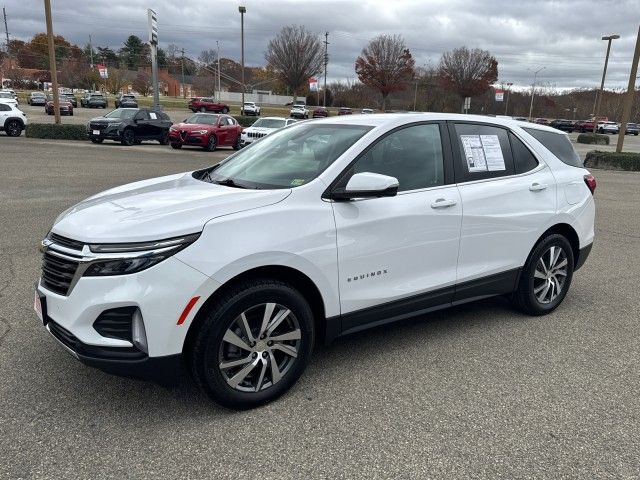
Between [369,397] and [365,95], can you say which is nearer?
[369,397]

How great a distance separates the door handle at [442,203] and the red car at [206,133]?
1907cm

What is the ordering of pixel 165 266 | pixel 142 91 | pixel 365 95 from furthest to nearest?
pixel 142 91 → pixel 365 95 → pixel 165 266

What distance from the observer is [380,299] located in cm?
357

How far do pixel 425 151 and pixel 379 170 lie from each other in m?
0.50

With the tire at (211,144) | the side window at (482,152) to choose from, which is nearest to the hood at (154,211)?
the side window at (482,152)

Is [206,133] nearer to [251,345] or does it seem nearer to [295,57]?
[251,345]

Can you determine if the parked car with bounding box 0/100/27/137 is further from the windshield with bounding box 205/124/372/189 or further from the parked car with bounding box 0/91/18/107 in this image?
the windshield with bounding box 205/124/372/189

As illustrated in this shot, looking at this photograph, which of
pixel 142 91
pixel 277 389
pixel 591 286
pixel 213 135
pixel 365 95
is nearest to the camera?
pixel 277 389

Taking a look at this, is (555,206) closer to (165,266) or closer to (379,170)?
(379,170)

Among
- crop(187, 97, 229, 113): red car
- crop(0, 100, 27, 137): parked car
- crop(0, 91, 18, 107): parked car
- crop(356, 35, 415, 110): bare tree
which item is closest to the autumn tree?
crop(356, 35, 415, 110): bare tree

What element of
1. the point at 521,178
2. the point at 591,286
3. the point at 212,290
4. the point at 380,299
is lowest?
the point at 591,286

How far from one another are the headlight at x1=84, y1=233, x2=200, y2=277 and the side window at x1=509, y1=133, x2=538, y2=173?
3.07 meters

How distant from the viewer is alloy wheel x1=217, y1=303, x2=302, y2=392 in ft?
9.89

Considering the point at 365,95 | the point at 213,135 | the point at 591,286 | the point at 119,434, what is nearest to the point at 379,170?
the point at 119,434
